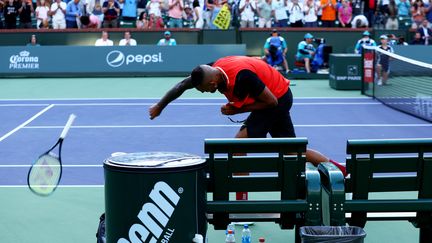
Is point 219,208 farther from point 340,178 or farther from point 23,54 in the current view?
point 23,54

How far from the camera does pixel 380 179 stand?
18.7ft

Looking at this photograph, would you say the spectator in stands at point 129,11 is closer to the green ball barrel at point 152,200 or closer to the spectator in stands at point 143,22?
the spectator in stands at point 143,22

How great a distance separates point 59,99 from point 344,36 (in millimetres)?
10685

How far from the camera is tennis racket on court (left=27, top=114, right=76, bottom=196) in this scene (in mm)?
6238

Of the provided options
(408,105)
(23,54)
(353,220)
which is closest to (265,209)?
(353,220)

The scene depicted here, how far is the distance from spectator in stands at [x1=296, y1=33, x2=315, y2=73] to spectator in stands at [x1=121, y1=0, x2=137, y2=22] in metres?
6.39

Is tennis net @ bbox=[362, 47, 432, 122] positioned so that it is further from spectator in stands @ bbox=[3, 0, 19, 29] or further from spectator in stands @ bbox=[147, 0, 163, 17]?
spectator in stands @ bbox=[3, 0, 19, 29]

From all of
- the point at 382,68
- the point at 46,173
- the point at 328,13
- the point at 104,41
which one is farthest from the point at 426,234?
the point at 328,13

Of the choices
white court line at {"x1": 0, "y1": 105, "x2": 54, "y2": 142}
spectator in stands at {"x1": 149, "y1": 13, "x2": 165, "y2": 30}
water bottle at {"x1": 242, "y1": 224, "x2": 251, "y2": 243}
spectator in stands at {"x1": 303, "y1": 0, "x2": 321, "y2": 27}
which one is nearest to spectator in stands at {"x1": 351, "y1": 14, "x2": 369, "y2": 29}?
spectator in stands at {"x1": 303, "y1": 0, "x2": 321, "y2": 27}

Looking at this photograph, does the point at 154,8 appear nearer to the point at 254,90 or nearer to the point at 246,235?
the point at 254,90

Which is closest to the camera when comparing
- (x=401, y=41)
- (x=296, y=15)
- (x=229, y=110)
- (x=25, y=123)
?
(x=229, y=110)

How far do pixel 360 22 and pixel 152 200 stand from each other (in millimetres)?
21948

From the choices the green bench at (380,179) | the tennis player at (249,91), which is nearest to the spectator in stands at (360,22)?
the tennis player at (249,91)

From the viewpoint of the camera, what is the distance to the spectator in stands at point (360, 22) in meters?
25.9
